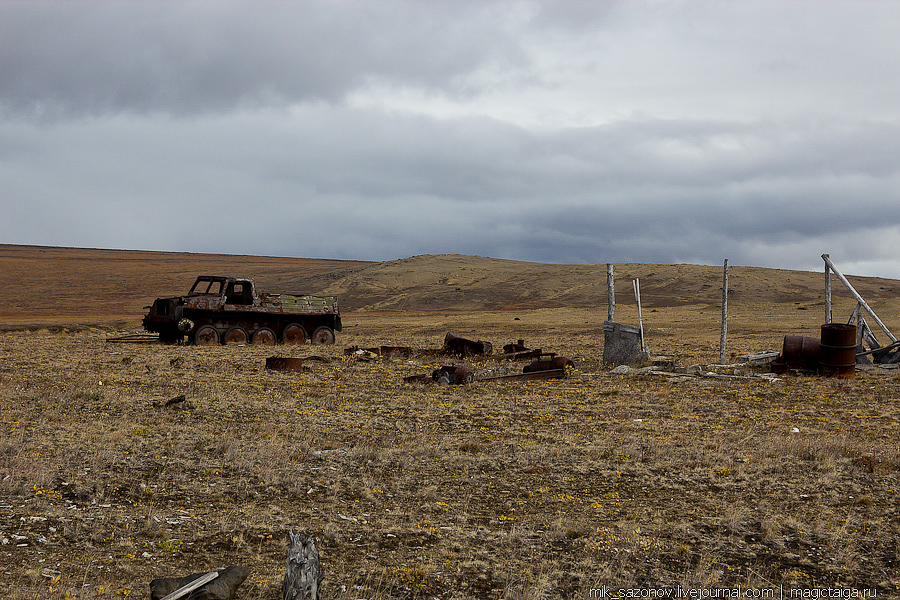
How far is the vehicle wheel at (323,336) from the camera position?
24.3 meters

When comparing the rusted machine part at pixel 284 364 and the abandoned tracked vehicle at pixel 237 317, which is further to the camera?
the abandoned tracked vehicle at pixel 237 317

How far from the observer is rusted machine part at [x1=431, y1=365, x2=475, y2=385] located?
44.1 ft

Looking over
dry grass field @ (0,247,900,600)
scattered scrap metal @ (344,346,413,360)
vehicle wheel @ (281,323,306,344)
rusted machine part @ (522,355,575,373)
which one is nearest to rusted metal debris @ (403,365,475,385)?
dry grass field @ (0,247,900,600)

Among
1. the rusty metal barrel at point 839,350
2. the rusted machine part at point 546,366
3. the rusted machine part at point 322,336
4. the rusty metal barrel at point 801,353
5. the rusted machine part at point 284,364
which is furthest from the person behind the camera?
the rusted machine part at point 322,336

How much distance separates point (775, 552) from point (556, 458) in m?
2.83

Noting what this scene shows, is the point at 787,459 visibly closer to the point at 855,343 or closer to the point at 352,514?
the point at 352,514

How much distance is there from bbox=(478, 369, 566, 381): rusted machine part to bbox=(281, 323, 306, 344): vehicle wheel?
1099 cm

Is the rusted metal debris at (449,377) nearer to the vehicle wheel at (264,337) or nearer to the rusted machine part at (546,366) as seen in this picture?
the rusted machine part at (546,366)

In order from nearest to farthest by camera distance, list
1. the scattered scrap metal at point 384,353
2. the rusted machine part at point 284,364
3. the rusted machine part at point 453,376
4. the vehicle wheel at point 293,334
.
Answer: the rusted machine part at point 453,376, the rusted machine part at point 284,364, the scattered scrap metal at point 384,353, the vehicle wheel at point 293,334

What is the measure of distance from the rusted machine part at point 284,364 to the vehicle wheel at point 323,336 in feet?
29.5

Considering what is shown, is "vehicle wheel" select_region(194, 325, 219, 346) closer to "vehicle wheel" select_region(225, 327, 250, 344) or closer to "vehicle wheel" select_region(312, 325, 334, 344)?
"vehicle wheel" select_region(225, 327, 250, 344)

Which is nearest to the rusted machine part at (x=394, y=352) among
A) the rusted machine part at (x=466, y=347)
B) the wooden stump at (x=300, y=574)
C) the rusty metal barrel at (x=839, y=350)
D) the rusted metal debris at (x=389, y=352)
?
the rusted metal debris at (x=389, y=352)

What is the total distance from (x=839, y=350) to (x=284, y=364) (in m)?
11.2

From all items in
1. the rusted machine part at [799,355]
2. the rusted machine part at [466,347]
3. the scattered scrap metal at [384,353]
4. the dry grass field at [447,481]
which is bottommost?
the dry grass field at [447,481]
